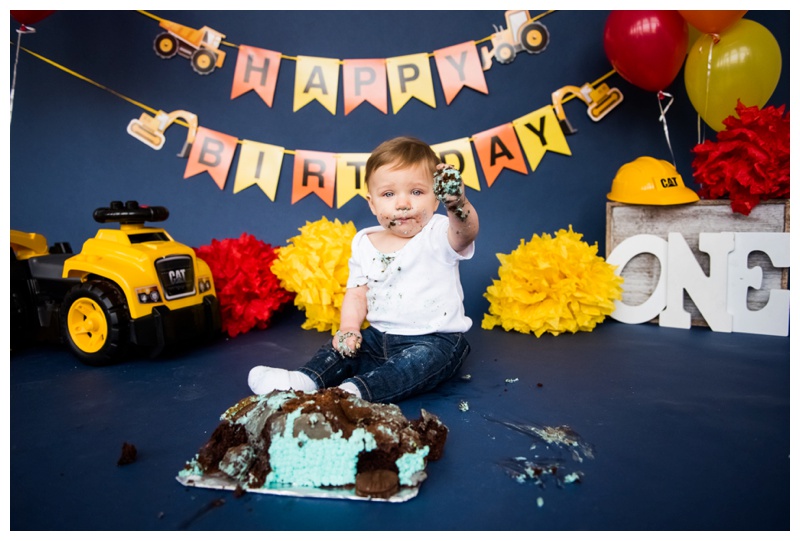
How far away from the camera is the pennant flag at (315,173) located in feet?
A: 8.87

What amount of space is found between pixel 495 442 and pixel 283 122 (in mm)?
2098

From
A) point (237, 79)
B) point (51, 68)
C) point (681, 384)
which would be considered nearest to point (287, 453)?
point (681, 384)

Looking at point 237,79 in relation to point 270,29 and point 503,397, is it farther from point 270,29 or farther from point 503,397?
point 503,397

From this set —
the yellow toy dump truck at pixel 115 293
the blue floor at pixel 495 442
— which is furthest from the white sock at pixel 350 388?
the yellow toy dump truck at pixel 115 293

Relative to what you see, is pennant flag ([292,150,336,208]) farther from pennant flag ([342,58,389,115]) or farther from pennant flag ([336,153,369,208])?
pennant flag ([342,58,389,115])

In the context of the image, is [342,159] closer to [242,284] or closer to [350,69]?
[350,69]

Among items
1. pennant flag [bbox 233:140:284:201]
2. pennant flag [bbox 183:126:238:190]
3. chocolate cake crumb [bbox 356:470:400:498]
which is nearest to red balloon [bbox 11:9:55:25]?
pennant flag [bbox 183:126:238:190]

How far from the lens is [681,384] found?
1433 mm

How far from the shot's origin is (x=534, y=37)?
8.38 feet

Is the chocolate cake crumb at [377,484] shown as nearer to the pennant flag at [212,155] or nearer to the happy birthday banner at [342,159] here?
the happy birthday banner at [342,159]

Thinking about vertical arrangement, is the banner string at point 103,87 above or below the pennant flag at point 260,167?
above

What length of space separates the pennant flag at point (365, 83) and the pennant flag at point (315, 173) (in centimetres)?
28

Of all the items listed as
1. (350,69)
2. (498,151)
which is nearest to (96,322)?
(350,69)

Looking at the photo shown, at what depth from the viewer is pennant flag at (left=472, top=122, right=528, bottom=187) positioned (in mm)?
2592
